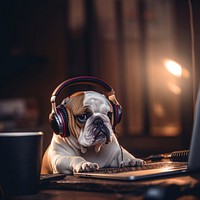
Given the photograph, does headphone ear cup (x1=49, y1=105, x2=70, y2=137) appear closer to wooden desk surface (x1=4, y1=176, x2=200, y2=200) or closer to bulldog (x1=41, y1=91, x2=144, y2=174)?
bulldog (x1=41, y1=91, x2=144, y2=174)

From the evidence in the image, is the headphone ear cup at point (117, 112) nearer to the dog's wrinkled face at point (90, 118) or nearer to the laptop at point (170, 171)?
the dog's wrinkled face at point (90, 118)

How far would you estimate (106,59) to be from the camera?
4.22 meters

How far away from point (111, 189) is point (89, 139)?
1.19 feet

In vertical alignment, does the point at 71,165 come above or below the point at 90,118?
below

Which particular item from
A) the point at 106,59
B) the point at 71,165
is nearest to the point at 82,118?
the point at 71,165

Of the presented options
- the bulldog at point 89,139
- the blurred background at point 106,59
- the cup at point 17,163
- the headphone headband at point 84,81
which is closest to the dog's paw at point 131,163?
the bulldog at point 89,139

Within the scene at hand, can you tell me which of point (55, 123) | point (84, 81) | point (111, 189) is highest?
point (84, 81)

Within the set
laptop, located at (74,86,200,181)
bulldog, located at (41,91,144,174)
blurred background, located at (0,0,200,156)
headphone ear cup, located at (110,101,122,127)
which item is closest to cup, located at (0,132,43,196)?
laptop, located at (74,86,200,181)

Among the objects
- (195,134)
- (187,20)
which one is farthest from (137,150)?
(195,134)

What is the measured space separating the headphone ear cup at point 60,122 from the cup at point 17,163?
305mm

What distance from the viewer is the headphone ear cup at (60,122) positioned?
115cm

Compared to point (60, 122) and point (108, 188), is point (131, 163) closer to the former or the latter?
point (60, 122)

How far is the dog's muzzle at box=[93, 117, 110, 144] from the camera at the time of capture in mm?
1159

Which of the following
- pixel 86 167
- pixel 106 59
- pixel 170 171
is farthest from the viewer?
pixel 106 59
